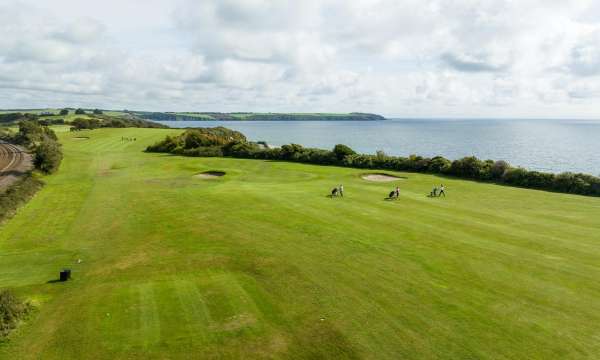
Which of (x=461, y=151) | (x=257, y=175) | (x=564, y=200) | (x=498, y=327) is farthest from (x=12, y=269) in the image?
(x=461, y=151)

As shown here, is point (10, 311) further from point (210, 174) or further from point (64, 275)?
point (210, 174)

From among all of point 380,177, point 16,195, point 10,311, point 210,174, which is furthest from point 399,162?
point 10,311

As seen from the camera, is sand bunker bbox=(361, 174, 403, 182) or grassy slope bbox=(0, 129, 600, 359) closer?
grassy slope bbox=(0, 129, 600, 359)

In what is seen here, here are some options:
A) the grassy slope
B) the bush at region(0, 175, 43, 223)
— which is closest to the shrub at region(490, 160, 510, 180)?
the grassy slope

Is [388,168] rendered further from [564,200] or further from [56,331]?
[56,331]

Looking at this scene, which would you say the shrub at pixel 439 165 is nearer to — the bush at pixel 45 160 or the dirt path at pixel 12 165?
the dirt path at pixel 12 165

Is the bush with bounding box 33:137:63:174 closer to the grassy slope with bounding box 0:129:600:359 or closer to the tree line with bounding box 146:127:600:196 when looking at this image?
the grassy slope with bounding box 0:129:600:359

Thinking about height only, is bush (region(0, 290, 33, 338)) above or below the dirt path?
above

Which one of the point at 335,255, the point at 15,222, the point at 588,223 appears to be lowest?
the point at 15,222
